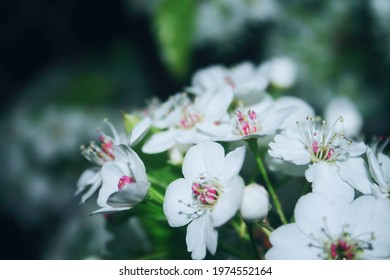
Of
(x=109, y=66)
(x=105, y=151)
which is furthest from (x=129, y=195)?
(x=109, y=66)

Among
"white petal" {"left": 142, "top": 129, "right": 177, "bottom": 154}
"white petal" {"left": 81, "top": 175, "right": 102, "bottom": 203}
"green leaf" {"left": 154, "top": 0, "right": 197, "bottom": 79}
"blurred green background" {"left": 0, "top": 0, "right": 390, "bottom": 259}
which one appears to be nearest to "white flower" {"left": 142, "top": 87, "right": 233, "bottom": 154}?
"white petal" {"left": 142, "top": 129, "right": 177, "bottom": 154}

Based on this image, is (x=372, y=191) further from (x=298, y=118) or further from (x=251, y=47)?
(x=251, y=47)

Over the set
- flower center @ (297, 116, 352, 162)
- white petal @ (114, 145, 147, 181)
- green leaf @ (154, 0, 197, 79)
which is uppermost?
green leaf @ (154, 0, 197, 79)

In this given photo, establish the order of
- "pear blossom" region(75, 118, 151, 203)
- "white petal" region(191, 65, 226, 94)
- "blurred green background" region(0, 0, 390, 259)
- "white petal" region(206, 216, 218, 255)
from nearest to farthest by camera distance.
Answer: "white petal" region(206, 216, 218, 255)
"pear blossom" region(75, 118, 151, 203)
"white petal" region(191, 65, 226, 94)
"blurred green background" region(0, 0, 390, 259)

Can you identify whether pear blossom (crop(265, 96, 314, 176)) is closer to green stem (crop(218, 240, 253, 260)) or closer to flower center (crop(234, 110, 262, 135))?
flower center (crop(234, 110, 262, 135))

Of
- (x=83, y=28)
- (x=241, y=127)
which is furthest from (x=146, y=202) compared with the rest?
(x=83, y=28)

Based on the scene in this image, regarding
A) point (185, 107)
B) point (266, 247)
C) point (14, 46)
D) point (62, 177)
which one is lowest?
point (62, 177)
